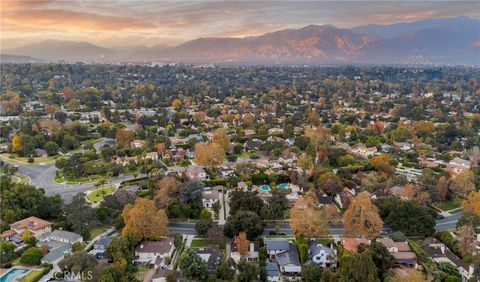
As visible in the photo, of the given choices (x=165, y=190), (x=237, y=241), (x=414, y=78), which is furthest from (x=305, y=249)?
(x=414, y=78)

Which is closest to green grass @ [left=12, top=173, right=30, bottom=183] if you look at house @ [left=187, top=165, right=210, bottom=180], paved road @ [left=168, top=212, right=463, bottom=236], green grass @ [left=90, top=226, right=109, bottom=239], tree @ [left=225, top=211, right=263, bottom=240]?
Result: green grass @ [left=90, top=226, right=109, bottom=239]

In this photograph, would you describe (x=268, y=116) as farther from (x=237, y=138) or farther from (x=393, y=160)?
(x=393, y=160)

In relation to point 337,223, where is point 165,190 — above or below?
above

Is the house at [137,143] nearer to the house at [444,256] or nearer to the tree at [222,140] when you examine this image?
the tree at [222,140]

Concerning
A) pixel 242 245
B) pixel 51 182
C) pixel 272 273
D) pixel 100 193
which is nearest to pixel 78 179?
pixel 51 182

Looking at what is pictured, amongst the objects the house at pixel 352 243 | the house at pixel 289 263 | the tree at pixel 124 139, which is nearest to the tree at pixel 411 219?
the house at pixel 352 243

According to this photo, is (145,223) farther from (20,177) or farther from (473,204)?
(473,204)
